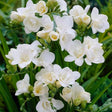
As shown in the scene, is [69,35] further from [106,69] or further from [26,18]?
[106,69]

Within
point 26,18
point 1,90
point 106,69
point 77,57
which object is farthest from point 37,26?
point 106,69

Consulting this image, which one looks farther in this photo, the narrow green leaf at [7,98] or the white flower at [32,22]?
the narrow green leaf at [7,98]

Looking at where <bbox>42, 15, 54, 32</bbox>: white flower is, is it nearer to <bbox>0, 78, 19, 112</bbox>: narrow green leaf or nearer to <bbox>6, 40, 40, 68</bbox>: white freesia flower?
<bbox>6, 40, 40, 68</bbox>: white freesia flower

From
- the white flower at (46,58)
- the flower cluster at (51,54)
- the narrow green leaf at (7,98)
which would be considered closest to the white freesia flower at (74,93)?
the flower cluster at (51,54)

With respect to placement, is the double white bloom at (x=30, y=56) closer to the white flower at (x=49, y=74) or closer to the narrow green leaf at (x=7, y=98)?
the white flower at (x=49, y=74)

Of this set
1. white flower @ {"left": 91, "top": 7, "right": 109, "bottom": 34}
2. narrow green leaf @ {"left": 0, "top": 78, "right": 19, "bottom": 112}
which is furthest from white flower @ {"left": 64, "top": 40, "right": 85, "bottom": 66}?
narrow green leaf @ {"left": 0, "top": 78, "right": 19, "bottom": 112}

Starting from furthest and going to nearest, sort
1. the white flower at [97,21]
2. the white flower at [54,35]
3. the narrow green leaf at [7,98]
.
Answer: the narrow green leaf at [7,98] < the white flower at [97,21] < the white flower at [54,35]

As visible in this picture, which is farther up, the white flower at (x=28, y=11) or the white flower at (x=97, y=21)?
the white flower at (x=28, y=11)

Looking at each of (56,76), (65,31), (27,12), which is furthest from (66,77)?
(27,12)
